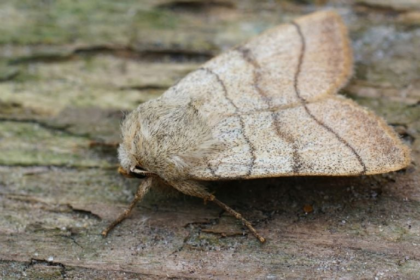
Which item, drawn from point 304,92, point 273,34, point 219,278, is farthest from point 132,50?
point 219,278

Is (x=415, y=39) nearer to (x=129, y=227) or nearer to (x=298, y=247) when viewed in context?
(x=298, y=247)

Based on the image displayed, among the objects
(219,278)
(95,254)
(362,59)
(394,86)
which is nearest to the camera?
(219,278)

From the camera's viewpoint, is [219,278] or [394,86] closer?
[219,278]

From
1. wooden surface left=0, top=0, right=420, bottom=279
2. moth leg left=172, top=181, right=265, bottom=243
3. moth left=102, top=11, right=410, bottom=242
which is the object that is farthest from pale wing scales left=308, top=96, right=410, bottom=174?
moth leg left=172, top=181, right=265, bottom=243

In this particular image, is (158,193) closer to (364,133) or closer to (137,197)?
(137,197)

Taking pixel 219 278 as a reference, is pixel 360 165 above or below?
above

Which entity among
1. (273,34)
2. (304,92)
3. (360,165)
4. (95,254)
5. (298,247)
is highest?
(273,34)

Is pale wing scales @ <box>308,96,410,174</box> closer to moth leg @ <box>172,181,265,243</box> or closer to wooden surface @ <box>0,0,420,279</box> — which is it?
wooden surface @ <box>0,0,420,279</box>

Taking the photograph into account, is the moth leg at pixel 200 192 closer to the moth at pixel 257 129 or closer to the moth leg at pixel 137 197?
the moth at pixel 257 129

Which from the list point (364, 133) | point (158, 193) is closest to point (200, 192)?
point (158, 193)
